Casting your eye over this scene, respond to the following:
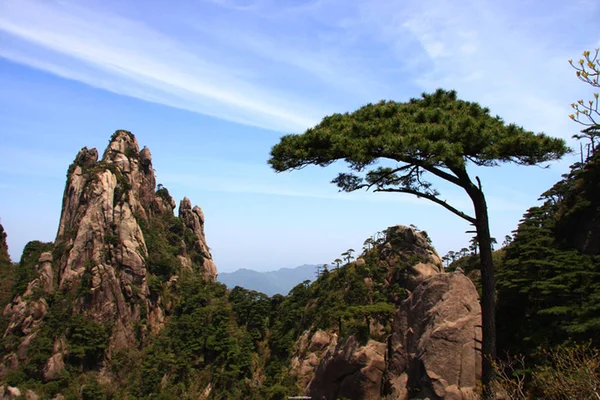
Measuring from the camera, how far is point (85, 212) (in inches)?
2891

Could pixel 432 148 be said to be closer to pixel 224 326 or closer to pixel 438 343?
pixel 438 343

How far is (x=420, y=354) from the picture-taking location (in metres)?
17.0

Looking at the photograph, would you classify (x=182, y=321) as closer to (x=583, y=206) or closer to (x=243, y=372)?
(x=243, y=372)

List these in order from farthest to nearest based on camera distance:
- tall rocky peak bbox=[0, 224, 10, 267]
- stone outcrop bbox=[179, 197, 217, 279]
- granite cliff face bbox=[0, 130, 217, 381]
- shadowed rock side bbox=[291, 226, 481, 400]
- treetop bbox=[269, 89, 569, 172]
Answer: stone outcrop bbox=[179, 197, 217, 279]
tall rocky peak bbox=[0, 224, 10, 267]
granite cliff face bbox=[0, 130, 217, 381]
shadowed rock side bbox=[291, 226, 481, 400]
treetop bbox=[269, 89, 569, 172]

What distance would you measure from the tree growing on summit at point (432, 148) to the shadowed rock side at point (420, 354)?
3.97 metres

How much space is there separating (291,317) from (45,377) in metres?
35.7

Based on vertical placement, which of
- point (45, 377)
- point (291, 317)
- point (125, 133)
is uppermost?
point (125, 133)

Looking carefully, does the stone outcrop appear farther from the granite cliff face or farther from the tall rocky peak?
the tall rocky peak

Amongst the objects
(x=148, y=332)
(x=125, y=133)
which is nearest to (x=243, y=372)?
(x=148, y=332)

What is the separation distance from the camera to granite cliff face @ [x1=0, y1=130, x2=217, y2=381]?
6575cm

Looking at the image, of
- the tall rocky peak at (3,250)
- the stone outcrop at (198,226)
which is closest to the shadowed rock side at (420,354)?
the stone outcrop at (198,226)

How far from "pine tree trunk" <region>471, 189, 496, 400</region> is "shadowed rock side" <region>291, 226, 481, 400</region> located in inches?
139

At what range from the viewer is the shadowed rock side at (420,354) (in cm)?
1599

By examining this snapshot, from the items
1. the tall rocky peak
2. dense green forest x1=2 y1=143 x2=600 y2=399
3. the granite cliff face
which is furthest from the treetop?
the tall rocky peak
